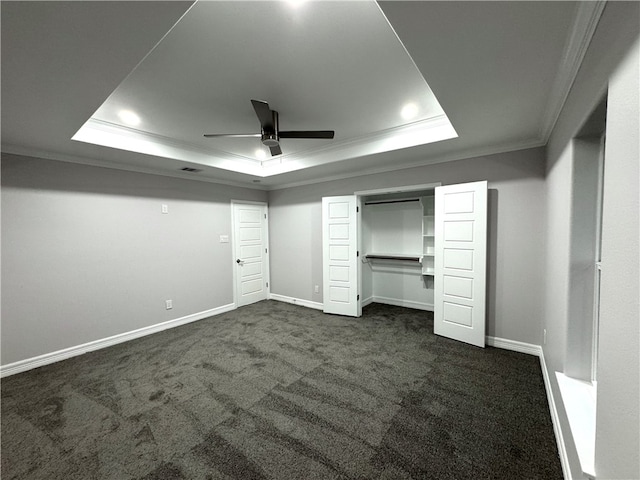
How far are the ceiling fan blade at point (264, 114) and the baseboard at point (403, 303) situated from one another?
Result: 3.92m

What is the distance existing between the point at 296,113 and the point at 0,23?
195 cm

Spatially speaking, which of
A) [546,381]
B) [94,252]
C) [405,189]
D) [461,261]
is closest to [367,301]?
[461,261]

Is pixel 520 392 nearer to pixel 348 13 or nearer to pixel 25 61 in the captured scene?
pixel 348 13

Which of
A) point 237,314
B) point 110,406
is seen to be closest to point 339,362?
point 110,406

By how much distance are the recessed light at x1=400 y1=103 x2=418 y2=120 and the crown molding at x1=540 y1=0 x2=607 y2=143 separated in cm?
107

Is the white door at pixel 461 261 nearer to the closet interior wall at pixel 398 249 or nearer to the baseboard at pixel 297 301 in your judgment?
the closet interior wall at pixel 398 249

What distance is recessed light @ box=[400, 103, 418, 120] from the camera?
8.46 feet

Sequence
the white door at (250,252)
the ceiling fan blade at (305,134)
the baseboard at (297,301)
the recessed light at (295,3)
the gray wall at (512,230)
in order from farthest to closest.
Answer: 1. the white door at (250,252)
2. the baseboard at (297,301)
3. the gray wall at (512,230)
4. the ceiling fan blade at (305,134)
5. the recessed light at (295,3)

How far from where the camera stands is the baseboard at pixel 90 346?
2.83 m

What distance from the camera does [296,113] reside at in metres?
2.66

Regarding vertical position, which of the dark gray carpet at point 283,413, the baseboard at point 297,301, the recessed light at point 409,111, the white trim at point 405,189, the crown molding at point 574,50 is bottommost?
the dark gray carpet at point 283,413

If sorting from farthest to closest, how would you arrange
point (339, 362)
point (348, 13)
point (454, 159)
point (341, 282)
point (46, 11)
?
1. point (341, 282)
2. point (454, 159)
3. point (339, 362)
4. point (348, 13)
5. point (46, 11)

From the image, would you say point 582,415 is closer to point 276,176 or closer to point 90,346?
point 276,176

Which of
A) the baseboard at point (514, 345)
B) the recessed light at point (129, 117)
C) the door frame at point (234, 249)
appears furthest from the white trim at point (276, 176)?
the baseboard at point (514, 345)
